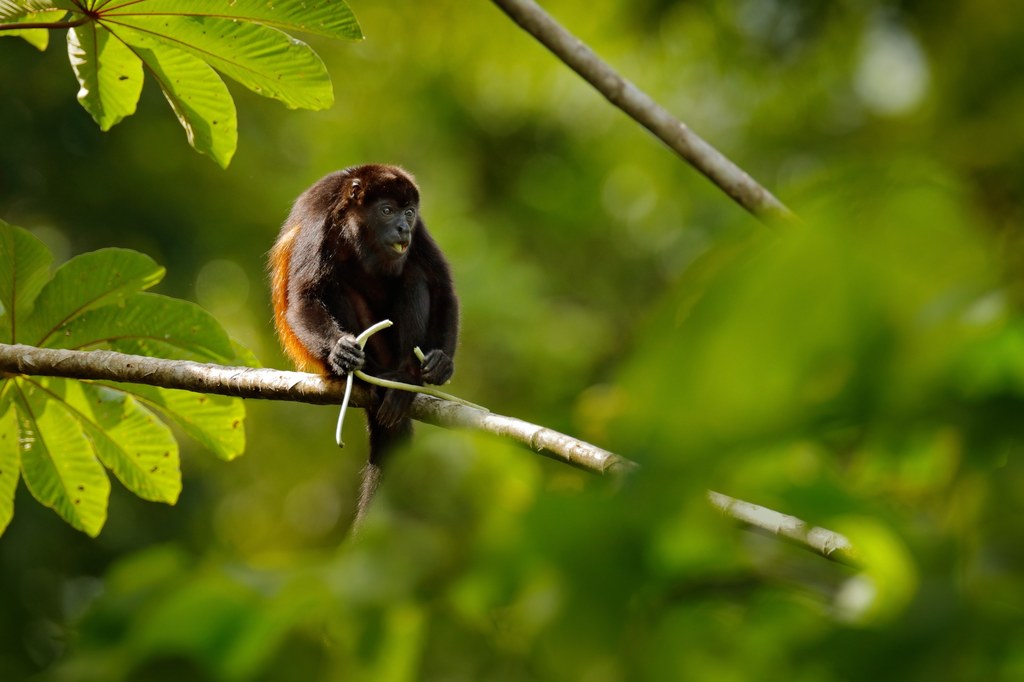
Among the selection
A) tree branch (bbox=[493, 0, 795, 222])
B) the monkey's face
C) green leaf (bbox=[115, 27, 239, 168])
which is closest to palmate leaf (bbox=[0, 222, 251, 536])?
green leaf (bbox=[115, 27, 239, 168])

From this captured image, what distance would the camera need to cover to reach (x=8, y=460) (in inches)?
104

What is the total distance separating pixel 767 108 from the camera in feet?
54.3

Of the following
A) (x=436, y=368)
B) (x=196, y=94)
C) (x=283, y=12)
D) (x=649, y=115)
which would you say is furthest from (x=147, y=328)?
(x=649, y=115)

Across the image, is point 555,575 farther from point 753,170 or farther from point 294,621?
point 753,170

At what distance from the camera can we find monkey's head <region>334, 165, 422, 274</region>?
4.29 metres

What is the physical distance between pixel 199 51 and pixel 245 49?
103 mm

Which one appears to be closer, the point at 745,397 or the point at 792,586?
the point at 745,397

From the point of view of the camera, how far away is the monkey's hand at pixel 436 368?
3.83m

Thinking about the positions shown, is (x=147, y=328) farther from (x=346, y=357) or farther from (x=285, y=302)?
(x=285, y=302)

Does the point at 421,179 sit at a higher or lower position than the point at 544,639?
higher

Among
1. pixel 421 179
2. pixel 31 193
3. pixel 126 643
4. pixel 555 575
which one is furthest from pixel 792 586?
pixel 421 179

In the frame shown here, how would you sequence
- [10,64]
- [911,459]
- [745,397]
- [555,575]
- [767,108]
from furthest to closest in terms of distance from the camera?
[767,108], [10,64], [911,459], [555,575], [745,397]

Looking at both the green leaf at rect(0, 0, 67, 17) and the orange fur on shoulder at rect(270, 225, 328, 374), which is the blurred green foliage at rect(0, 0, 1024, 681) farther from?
the orange fur on shoulder at rect(270, 225, 328, 374)

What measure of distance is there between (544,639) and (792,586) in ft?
0.51
